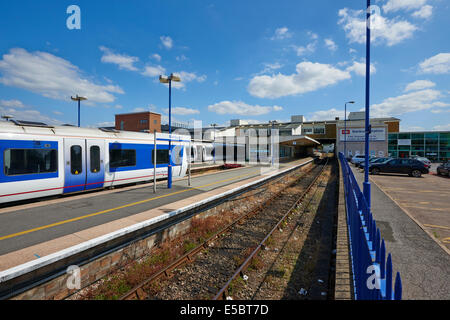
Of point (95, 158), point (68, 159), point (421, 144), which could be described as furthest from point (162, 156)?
point (421, 144)

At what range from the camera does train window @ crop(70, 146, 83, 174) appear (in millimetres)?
9398

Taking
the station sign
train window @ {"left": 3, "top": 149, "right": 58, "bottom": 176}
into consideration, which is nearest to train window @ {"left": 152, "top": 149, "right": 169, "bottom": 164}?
train window @ {"left": 3, "top": 149, "right": 58, "bottom": 176}

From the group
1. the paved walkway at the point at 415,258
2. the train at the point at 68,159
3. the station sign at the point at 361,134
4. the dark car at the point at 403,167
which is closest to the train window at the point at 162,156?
the train at the point at 68,159

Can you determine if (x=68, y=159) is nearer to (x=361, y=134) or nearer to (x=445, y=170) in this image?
(x=445, y=170)

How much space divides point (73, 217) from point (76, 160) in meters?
3.38

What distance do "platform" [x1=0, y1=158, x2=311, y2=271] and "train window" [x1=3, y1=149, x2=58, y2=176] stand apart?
1339mm

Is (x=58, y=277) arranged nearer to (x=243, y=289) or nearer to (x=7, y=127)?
(x=243, y=289)

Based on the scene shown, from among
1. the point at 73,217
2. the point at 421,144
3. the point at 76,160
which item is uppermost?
the point at 421,144

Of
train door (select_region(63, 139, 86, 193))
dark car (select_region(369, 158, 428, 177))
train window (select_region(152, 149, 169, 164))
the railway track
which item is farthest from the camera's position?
dark car (select_region(369, 158, 428, 177))

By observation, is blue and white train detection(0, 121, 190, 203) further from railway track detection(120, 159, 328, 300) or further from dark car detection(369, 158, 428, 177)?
dark car detection(369, 158, 428, 177)

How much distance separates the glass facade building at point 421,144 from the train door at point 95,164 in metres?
62.6

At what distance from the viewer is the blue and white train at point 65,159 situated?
304 inches

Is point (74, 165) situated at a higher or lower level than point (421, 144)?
lower

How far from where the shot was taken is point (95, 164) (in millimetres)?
10242
